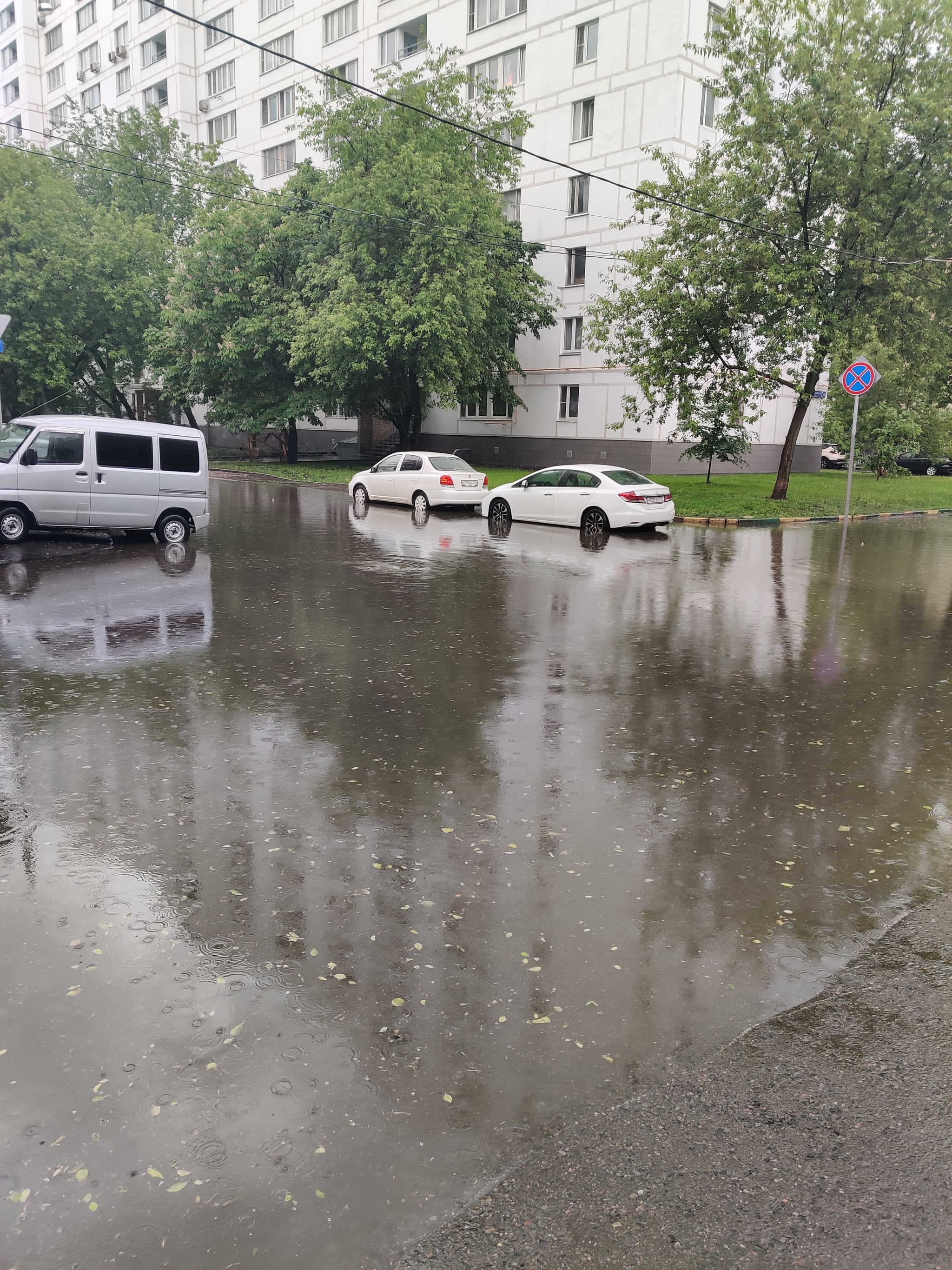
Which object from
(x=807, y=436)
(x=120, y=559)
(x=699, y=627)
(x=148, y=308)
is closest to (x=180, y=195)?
(x=148, y=308)

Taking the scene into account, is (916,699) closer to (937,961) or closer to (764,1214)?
(937,961)

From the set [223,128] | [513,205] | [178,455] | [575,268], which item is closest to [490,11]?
[513,205]

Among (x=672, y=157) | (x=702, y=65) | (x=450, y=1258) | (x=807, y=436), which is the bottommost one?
(x=450, y=1258)

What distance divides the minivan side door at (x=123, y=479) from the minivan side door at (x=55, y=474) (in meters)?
0.18

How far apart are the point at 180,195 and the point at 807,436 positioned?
116ft

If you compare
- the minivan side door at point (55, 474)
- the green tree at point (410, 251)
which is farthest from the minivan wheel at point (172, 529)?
the green tree at point (410, 251)

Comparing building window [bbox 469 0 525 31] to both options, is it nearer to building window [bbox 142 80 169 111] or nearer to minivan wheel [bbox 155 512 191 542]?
building window [bbox 142 80 169 111]

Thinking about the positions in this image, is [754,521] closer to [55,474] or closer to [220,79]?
[55,474]

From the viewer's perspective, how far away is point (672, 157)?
34.3 metres

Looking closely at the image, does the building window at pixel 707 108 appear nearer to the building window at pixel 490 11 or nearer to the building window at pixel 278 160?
the building window at pixel 490 11

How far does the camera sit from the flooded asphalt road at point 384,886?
2865mm

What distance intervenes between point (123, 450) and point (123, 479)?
49 cm

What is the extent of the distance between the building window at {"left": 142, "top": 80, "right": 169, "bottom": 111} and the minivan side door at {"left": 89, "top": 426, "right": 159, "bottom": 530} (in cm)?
5271

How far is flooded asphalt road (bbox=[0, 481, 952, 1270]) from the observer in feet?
9.40
